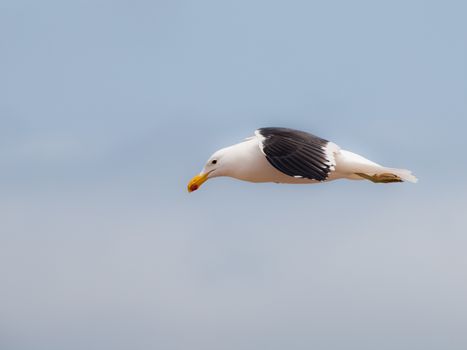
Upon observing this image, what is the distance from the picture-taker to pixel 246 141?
27484 millimetres

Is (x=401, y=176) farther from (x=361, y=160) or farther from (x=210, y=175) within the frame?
(x=210, y=175)

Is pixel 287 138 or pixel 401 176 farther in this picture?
pixel 401 176

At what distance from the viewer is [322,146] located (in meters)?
26.9

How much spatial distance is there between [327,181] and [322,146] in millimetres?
780

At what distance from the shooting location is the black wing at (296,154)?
25766 millimetres

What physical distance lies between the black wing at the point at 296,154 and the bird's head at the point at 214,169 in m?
0.84

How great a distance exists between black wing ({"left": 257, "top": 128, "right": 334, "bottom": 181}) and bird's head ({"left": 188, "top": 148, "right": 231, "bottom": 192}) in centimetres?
84

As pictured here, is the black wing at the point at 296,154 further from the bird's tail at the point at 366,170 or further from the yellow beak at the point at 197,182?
the yellow beak at the point at 197,182

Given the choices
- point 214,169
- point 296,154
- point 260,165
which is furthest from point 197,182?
point 296,154

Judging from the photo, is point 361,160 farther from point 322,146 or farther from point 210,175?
point 210,175

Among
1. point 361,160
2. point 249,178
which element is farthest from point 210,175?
point 361,160

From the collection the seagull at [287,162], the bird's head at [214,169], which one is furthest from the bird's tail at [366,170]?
the bird's head at [214,169]

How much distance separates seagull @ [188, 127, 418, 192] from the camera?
26.0m

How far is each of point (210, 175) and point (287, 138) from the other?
1.89 m
